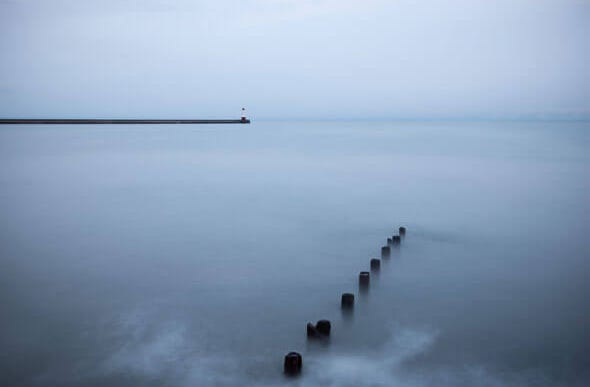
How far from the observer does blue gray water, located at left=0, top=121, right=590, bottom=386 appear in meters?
4.90

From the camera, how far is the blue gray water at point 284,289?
4.90 metres

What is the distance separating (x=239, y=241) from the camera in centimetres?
1007

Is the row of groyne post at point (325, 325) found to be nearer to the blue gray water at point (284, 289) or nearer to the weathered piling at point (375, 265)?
the weathered piling at point (375, 265)

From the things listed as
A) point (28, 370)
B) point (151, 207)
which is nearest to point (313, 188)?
point (151, 207)

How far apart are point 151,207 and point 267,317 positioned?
884 cm

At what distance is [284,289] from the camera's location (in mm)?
7156

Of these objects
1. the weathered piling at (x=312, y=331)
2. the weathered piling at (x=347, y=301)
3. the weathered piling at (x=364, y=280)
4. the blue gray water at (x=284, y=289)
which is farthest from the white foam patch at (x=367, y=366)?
the weathered piling at (x=364, y=280)

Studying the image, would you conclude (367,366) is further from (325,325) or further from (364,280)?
(364,280)

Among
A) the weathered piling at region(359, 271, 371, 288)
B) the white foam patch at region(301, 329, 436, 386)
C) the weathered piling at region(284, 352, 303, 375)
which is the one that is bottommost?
the white foam patch at region(301, 329, 436, 386)

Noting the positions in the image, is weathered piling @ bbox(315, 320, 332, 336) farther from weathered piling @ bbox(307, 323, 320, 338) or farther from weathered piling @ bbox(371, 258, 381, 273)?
weathered piling @ bbox(371, 258, 381, 273)

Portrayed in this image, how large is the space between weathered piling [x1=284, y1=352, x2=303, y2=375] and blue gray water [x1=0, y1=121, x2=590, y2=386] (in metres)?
0.12

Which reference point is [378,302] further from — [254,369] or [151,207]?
[151,207]

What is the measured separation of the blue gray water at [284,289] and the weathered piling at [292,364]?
0.12 meters

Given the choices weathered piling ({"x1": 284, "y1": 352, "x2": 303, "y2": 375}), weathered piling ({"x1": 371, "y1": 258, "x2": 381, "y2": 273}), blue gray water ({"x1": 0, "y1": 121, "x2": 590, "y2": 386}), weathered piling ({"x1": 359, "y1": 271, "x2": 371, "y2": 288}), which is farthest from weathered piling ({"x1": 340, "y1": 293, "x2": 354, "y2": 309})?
weathered piling ({"x1": 284, "y1": 352, "x2": 303, "y2": 375})
